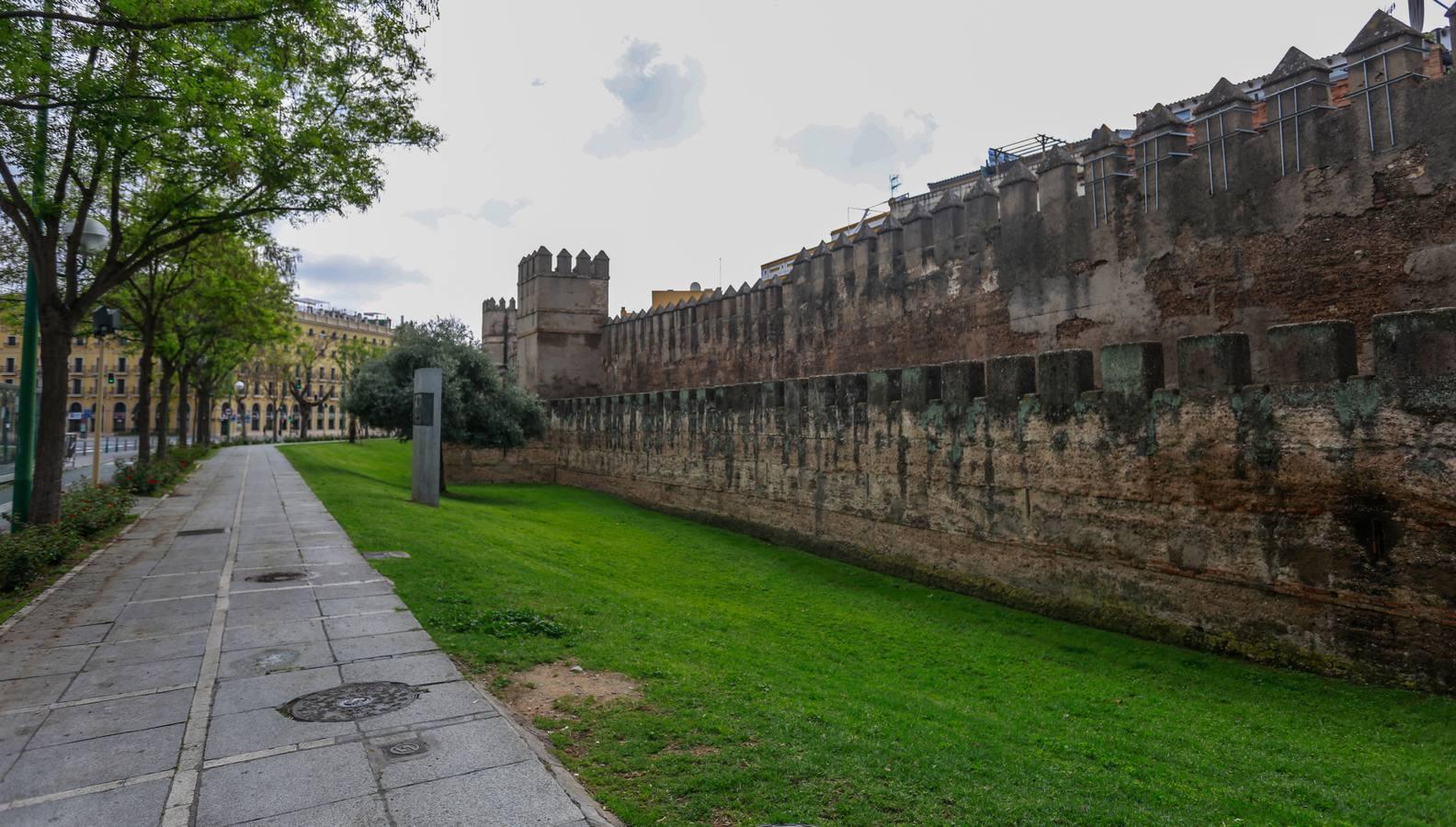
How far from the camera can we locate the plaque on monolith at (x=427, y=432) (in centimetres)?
1848

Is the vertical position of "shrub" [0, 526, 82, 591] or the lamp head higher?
the lamp head

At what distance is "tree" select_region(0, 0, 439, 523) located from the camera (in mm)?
9031

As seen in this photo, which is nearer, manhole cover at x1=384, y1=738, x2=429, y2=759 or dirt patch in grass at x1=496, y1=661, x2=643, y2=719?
manhole cover at x1=384, y1=738, x2=429, y2=759

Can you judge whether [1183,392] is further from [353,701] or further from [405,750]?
[353,701]

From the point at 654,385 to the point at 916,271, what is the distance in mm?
12621

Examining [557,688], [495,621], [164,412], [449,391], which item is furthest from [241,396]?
[557,688]

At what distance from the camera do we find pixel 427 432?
1869 cm

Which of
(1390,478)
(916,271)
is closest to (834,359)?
(916,271)

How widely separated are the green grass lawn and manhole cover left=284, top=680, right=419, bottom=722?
792 millimetres

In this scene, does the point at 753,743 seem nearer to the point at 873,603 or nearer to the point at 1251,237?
the point at 873,603

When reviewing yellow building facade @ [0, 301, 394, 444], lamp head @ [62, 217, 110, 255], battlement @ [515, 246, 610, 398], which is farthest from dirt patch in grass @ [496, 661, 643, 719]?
yellow building facade @ [0, 301, 394, 444]

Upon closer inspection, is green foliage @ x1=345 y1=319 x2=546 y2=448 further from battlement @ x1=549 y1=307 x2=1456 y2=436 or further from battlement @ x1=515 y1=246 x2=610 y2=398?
battlement @ x1=549 y1=307 x2=1456 y2=436

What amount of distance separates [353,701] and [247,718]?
2.20ft

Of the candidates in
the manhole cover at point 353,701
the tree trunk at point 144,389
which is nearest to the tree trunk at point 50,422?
the manhole cover at point 353,701
